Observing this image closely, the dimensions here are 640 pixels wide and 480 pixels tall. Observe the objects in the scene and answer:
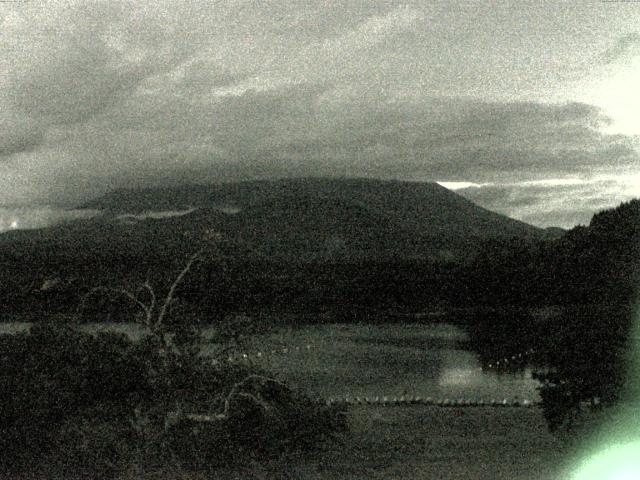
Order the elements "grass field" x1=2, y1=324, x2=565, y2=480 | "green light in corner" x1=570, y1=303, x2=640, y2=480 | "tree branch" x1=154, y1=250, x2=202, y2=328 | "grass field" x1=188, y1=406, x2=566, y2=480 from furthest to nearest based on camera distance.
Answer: "tree branch" x1=154, y1=250, x2=202, y2=328 → "grass field" x1=2, y1=324, x2=565, y2=480 → "grass field" x1=188, y1=406, x2=566, y2=480 → "green light in corner" x1=570, y1=303, x2=640, y2=480

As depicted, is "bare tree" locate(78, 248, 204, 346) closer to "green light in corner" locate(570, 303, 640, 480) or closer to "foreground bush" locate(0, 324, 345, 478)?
"foreground bush" locate(0, 324, 345, 478)

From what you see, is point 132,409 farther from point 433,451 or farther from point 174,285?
point 433,451

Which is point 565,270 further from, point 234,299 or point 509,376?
point 234,299

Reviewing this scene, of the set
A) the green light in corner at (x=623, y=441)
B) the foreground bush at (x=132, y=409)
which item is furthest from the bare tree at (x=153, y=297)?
the green light in corner at (x=623, y=441)

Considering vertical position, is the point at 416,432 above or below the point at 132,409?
below

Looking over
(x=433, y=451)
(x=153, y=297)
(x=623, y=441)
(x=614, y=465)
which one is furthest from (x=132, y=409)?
(x=623, y=441)

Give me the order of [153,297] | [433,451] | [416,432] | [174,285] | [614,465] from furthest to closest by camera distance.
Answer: [416,432] < [153,297] < [174,285] < [433,451] < [614,465]

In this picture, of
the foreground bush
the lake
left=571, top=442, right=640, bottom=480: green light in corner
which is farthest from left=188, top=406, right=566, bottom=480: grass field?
the lake

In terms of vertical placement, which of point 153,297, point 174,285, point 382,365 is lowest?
point 382,365
